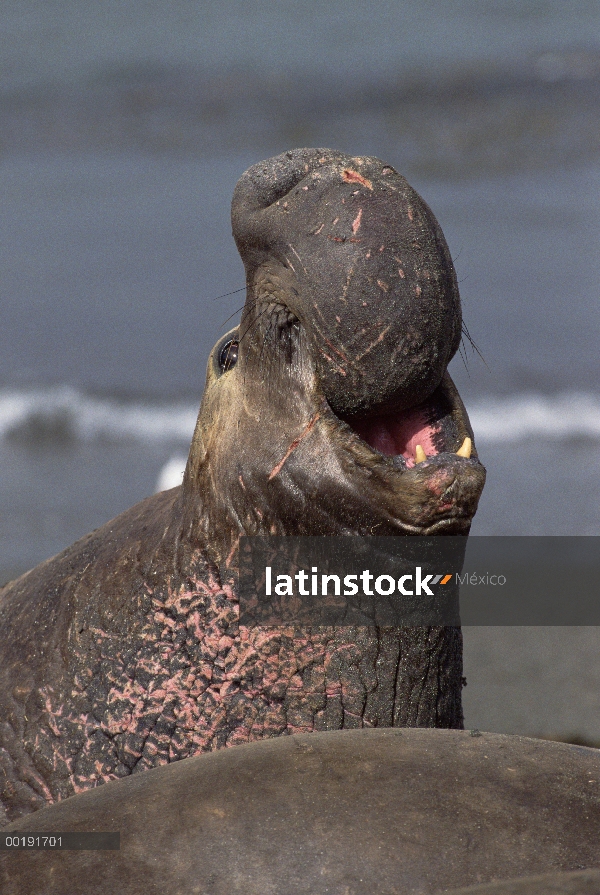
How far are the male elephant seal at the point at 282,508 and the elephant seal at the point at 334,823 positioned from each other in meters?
0.53

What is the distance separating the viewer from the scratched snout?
2.14 meters

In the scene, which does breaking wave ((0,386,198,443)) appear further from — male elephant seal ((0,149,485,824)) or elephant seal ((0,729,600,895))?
elephant seal ((0,729,600,895))

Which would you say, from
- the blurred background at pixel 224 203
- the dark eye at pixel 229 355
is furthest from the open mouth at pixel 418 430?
the blurred background at pixel 224 203

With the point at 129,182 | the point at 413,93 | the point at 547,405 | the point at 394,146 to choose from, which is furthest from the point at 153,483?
the point at 413,93

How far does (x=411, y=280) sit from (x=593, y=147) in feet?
35.7

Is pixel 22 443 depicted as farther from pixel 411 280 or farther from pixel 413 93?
pixel 411 280

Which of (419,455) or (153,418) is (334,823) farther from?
(153,418)

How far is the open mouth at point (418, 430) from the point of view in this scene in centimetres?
229

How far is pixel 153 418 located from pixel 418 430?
23.8 feet

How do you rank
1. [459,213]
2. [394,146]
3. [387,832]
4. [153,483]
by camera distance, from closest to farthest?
[387,832] < [153,483] < [459,213] < [394,146]

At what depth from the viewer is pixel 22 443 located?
30.4 feet

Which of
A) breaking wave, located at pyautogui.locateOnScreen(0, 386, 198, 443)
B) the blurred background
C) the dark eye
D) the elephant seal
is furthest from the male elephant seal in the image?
breaking wave, located at pyautogui.locateOnScreen(0, 386, 198, 443)

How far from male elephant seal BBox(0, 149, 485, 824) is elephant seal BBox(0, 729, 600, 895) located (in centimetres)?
53

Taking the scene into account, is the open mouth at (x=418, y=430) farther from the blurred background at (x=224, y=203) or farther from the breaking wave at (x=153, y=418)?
the breaking wave at (x=153, y=418)
